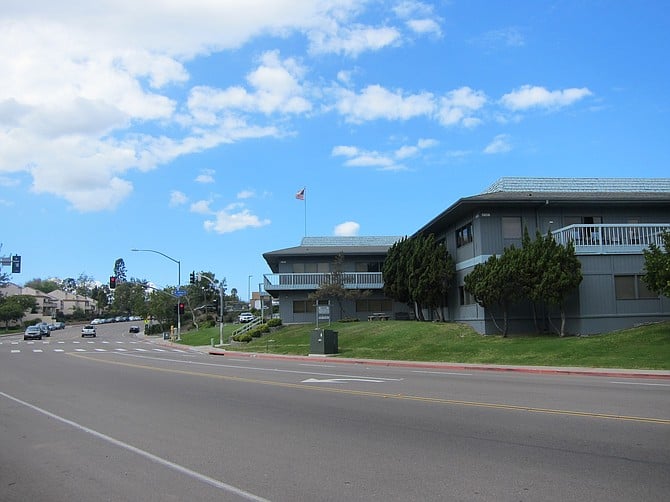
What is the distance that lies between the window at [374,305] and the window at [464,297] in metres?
14.8

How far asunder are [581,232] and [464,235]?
7019 mm

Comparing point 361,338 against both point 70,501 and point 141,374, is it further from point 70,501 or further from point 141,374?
point 70,501

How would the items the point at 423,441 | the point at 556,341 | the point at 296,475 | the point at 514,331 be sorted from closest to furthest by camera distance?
the point at 296,475 < the point at 423,441 < the point at 556,341 < the point at 514,331

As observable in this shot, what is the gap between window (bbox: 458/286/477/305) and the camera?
110ft

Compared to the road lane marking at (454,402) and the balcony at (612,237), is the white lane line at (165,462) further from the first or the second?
the balcony at (612,237)

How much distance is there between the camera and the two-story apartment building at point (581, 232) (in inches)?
1113

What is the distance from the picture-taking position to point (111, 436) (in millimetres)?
9547

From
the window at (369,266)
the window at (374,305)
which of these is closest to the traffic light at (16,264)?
the window at (374,305)

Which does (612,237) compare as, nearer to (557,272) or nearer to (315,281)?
(557,272)

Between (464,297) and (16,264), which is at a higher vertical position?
(16,264)

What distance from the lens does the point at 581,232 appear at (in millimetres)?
29609

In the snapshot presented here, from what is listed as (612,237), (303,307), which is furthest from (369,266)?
(612,237)

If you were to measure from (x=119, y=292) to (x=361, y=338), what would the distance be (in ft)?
516

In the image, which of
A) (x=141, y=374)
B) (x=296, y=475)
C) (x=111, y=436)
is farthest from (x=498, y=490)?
(x=141, y=374)
